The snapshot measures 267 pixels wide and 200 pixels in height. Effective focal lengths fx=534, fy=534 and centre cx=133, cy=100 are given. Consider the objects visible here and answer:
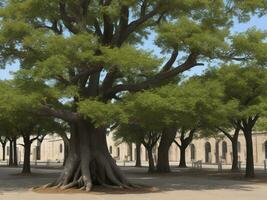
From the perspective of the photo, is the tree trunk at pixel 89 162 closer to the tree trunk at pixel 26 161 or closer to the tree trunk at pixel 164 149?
the tree trunk at pixel 26 161

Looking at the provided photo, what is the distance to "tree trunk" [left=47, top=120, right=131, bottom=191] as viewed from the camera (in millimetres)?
22797

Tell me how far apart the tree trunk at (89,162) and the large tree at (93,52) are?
0.04 metres

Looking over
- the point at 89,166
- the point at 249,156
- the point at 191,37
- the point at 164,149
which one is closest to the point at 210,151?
the point at 164,149

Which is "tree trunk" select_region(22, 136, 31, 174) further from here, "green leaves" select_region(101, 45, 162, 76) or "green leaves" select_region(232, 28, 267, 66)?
"green leaves" select_region(232, 28, 267, 66)

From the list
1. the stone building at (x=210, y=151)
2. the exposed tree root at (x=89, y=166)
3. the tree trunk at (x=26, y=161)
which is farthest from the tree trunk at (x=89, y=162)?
the stone building at (x=210, y=151)

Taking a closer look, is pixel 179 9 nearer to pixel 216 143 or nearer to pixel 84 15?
pixel 84 15

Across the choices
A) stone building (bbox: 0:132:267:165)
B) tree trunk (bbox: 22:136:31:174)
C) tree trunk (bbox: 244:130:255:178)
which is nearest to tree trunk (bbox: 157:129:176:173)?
tree trunk (bbox: 244:130:255:178)

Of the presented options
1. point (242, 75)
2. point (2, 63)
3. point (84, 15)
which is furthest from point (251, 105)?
point (2, 63)

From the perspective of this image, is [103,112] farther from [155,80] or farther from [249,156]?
[249,156]

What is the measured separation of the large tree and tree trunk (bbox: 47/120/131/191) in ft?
0.14

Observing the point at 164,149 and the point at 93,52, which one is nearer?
the point at 93,52

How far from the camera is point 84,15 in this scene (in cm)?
2314

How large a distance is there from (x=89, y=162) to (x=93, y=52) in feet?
17.0

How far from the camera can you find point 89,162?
2314 cm
